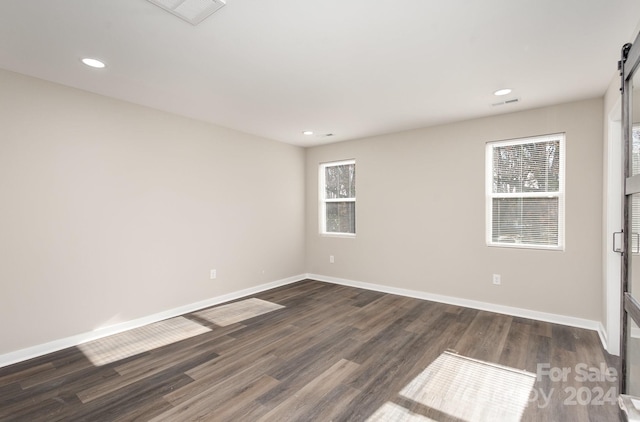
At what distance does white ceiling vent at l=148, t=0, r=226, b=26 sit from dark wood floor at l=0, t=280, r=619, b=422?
253 cm

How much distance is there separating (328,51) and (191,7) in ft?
3.18

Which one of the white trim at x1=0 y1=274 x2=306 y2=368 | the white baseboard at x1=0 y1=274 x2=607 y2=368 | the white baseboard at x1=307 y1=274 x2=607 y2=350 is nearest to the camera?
the white trim at x1=0 y1=274 x2=306 y2=368

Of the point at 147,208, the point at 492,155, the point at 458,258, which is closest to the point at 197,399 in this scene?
the point at 147,208

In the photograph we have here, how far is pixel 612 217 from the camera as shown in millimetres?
2830

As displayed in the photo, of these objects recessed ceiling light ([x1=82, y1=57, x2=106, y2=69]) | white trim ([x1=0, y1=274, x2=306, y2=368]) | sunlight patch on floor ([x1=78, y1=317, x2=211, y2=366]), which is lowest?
sunlight patch on floor ([x1=78, y1=317, x2=211, y2=366])

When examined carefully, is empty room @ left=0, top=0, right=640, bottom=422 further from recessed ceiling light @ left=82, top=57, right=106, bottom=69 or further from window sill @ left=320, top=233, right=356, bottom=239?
window sill @ left=320, top=233, right=356, bottom=239

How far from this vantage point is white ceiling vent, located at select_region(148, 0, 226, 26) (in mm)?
1737

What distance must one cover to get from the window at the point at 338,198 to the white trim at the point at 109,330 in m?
1.72

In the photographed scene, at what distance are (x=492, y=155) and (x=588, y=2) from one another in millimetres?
2363

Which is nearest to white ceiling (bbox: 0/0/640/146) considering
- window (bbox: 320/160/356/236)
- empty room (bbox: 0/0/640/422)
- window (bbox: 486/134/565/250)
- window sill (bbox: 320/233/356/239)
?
empty room (bbox: 0/0/640/422)

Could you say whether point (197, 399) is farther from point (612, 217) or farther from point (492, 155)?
point (492, 155)

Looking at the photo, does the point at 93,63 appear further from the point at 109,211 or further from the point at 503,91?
the point at 503,91

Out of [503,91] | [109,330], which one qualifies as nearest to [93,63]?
[109,330]

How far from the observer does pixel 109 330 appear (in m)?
3.20
